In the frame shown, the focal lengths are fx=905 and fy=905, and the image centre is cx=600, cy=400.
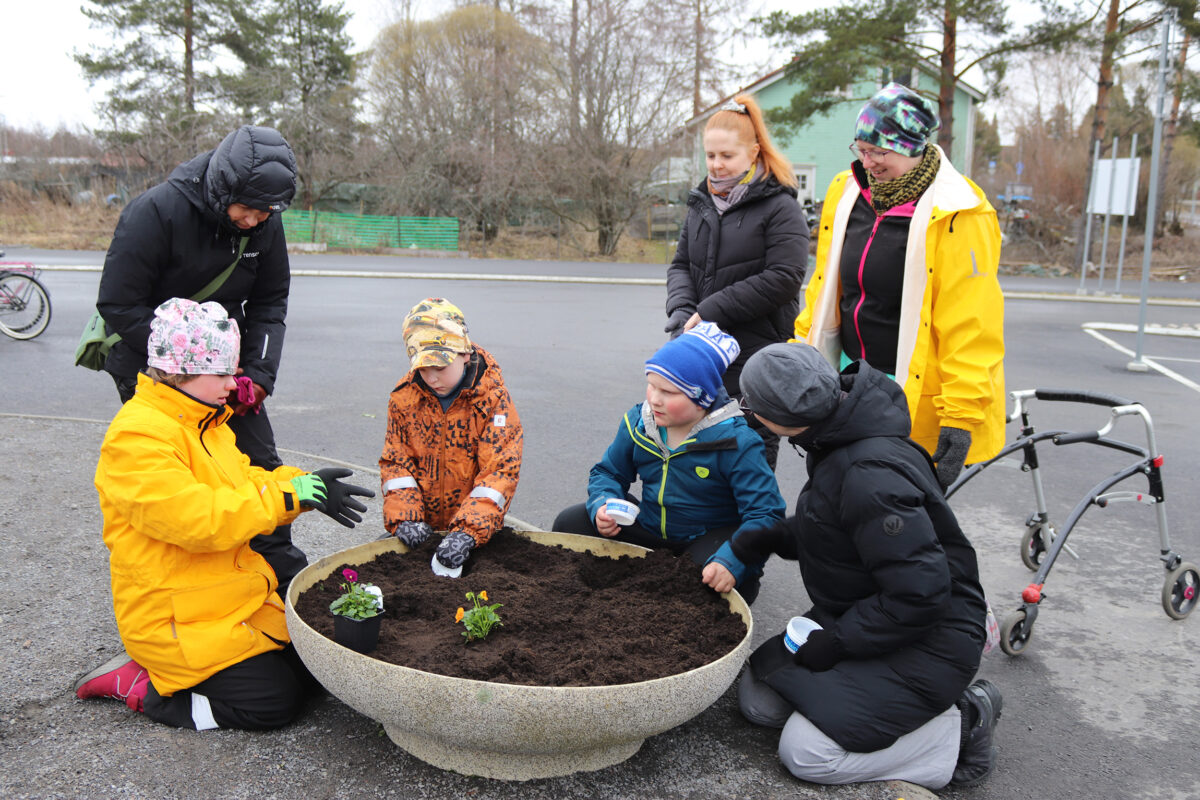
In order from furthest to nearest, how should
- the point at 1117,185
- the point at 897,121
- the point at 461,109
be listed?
the point at 461,109 < the point at 1117,185 < the point at 897,121

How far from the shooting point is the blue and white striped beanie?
10.5ft

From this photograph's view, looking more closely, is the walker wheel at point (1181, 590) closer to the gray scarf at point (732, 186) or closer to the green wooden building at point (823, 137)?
the gray scarf at point (732, 186)

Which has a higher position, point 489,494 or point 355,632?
point 489,494

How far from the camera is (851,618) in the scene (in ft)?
8.60

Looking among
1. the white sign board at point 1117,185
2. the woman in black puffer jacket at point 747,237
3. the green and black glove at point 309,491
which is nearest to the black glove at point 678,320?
the woman in black puffer jacket at point 747,237

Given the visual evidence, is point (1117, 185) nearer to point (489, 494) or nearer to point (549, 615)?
point (489, 494)

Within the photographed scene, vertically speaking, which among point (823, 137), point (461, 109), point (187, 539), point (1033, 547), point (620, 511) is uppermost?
point (823, 137)

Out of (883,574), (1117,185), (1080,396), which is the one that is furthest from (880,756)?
(1117,185)

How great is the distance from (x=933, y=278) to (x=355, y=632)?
218 centimetres

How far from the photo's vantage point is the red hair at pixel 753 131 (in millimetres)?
3730

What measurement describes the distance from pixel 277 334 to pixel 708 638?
223 centimetres

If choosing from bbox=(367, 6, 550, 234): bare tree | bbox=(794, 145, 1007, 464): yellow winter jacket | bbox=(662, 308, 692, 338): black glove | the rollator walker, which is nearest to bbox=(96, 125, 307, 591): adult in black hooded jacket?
bbox=(662, 308, 692, 338): black glove

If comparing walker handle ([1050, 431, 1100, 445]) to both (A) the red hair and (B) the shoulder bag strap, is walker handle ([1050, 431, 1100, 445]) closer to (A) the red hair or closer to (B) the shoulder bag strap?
(A) the red hair

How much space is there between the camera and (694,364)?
127 inches
